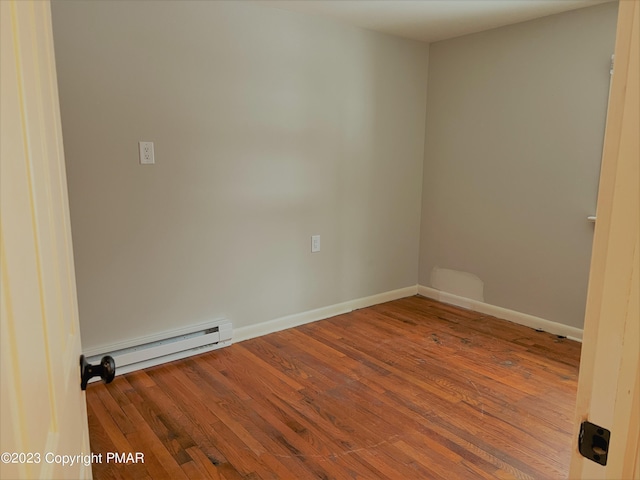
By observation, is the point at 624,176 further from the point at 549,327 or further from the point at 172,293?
the point at 549,327

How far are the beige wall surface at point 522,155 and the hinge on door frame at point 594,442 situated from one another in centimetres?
283

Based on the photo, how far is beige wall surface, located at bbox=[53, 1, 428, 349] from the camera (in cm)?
249

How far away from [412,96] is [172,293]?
2538mm

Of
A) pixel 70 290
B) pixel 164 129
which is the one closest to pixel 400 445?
pixel 70 290

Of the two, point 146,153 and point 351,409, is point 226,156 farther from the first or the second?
point 351,409

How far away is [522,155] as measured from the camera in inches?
133

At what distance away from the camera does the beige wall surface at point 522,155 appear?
304 centimetres

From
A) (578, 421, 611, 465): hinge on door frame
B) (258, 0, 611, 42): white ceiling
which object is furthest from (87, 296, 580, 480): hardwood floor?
(258, 0, 611, 42): white ceiling

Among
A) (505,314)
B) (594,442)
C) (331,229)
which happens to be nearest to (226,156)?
(331,229)

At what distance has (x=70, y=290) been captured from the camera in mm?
855

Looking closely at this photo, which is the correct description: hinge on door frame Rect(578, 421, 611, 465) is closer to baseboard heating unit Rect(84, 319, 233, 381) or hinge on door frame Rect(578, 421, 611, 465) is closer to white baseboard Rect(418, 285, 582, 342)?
baseboard heating unit Rect(84, 319, 233, 381)

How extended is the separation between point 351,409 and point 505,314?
1857mm

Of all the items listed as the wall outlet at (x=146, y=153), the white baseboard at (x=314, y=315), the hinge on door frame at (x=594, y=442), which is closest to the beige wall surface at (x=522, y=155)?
the white baseboard at (x=314, y=315)

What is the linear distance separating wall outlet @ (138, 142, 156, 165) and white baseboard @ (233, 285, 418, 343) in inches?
49.5
